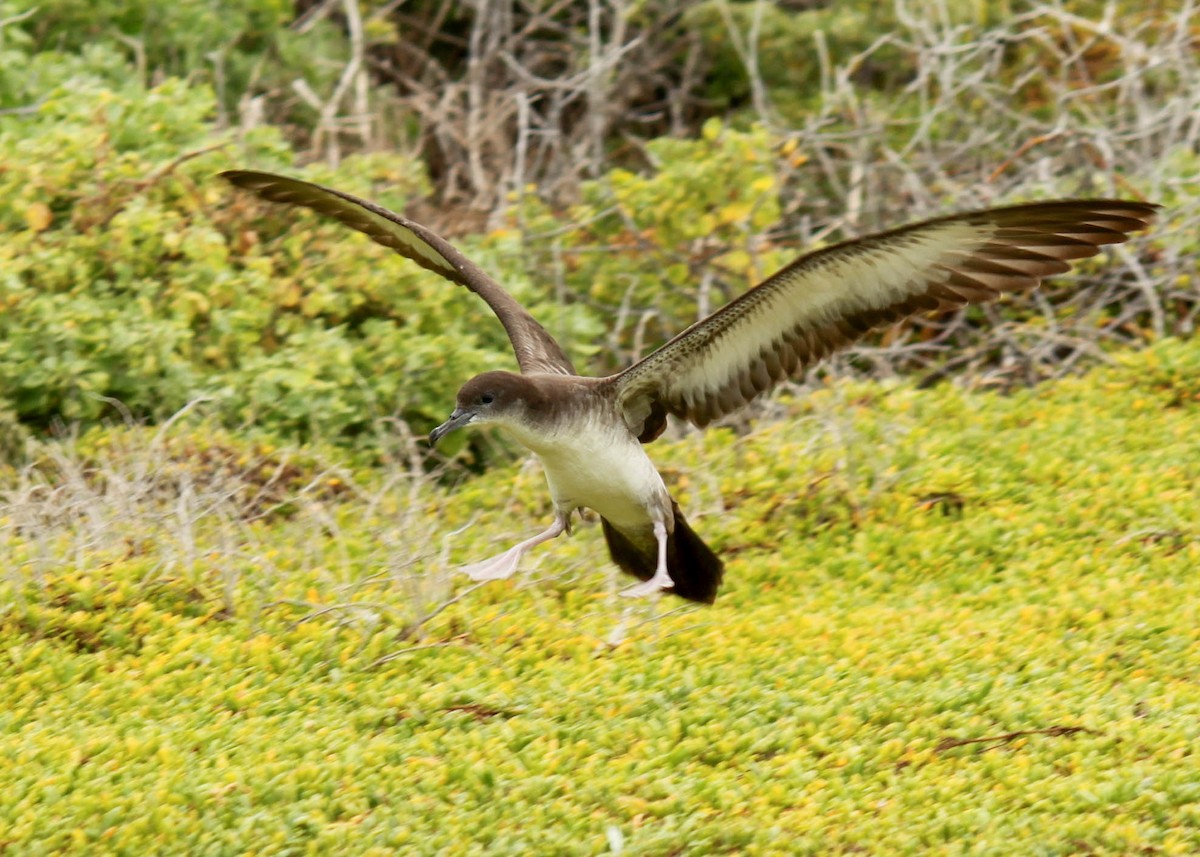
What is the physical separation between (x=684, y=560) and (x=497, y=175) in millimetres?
5345

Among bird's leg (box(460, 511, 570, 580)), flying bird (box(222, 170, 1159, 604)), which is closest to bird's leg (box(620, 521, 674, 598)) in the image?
flying bird (box(222, 170, 1159, 604))

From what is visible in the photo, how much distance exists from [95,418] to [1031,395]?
4.80 m

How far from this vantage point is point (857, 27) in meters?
11.0

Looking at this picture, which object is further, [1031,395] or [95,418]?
[1031,395]

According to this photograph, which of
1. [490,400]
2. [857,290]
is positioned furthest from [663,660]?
[857,290]

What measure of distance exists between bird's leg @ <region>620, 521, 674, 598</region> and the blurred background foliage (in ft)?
7.36

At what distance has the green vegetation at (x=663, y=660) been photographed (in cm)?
475

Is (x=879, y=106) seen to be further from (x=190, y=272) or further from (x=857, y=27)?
(x=190, y=272)

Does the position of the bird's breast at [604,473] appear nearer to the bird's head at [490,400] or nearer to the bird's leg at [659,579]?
the bird's leg at [659,579]

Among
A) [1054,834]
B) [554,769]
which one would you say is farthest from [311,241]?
[1054,834]

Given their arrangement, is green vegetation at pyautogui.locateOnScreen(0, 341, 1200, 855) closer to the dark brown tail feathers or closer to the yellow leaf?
the dark brown tail feathers

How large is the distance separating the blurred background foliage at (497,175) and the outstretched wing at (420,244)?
104 centimetres

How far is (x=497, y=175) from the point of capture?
444 inches

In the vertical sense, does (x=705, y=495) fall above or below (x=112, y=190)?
below
